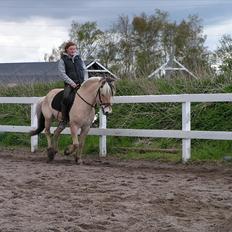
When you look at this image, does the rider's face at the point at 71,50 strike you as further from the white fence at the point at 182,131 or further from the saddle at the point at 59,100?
the white fence at the point at 182,131

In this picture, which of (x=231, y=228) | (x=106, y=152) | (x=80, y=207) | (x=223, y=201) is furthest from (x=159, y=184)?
(x=106, y=152)

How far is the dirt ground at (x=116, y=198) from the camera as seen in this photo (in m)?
6.08

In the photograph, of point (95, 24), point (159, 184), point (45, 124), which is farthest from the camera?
point (95, 24)

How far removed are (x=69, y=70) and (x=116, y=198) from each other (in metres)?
5.19

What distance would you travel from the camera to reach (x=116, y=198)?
24.7 feet

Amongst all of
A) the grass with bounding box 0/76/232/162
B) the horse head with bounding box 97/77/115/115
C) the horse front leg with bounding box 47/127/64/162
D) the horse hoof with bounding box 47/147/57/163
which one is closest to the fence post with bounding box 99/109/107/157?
the grass with bounding box 0/76/232/162

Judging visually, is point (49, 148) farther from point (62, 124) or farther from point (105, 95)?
point (105, 95)

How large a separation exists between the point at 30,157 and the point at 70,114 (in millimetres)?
2064

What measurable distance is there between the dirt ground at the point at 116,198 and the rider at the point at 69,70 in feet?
4.35

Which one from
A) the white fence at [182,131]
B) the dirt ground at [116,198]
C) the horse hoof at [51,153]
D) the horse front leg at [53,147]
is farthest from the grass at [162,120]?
the horse hoof at [51,153]

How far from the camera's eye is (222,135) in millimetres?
10984

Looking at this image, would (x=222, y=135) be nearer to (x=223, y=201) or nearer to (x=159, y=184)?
(x=159, y=184)

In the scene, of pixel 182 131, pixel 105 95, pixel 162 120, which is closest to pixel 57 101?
pixel 105 95

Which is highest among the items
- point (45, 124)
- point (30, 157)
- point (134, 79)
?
point (134, 79)
